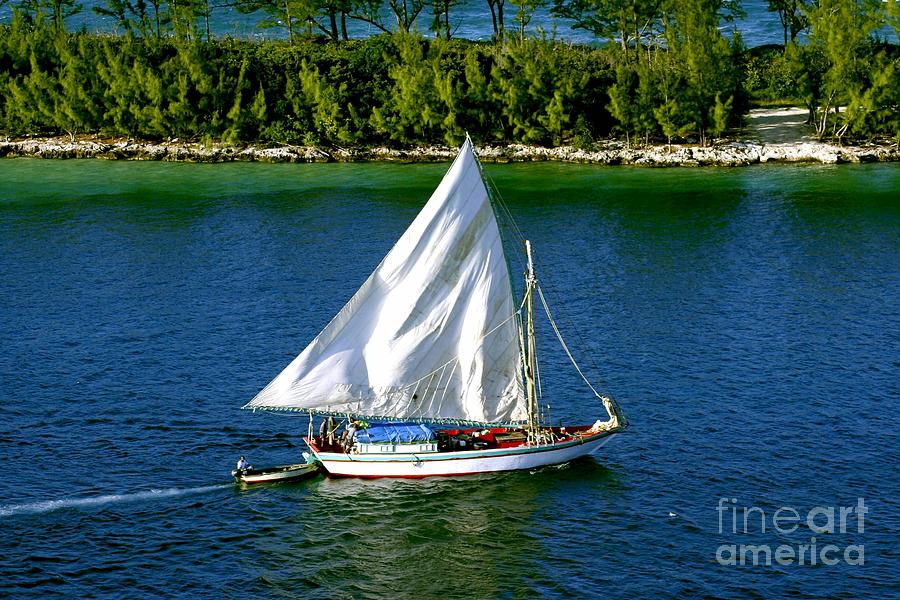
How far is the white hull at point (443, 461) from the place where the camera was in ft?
222

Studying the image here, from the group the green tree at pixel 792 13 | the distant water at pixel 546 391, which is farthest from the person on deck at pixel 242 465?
the green tree at pixel 792 13

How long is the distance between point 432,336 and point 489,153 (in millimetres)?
80410

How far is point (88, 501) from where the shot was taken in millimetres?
65312

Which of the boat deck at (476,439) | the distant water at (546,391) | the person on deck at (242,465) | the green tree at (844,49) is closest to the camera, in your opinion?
the distant water at (546,391)

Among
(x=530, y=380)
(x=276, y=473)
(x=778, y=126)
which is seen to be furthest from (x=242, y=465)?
(x=778, y=126)

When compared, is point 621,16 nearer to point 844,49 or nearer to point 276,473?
point 844,49

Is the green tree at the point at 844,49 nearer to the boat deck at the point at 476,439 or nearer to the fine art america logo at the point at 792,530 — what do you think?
the boat deck at the point at 476,439

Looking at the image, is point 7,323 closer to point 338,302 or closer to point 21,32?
point 338,302

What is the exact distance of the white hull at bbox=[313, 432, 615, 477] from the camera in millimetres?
67688

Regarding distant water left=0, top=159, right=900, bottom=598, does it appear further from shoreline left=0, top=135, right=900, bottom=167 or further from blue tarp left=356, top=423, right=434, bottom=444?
shoreline left=0, top=135, right=900, bottom=167

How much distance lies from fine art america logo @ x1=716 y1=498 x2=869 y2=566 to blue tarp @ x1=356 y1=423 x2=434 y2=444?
16.6 meters

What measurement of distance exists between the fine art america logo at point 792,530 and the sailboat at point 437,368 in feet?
28.8

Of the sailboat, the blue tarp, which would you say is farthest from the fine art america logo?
the blue tarp

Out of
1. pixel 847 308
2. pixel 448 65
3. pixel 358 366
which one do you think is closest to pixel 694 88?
pixel 448 65
